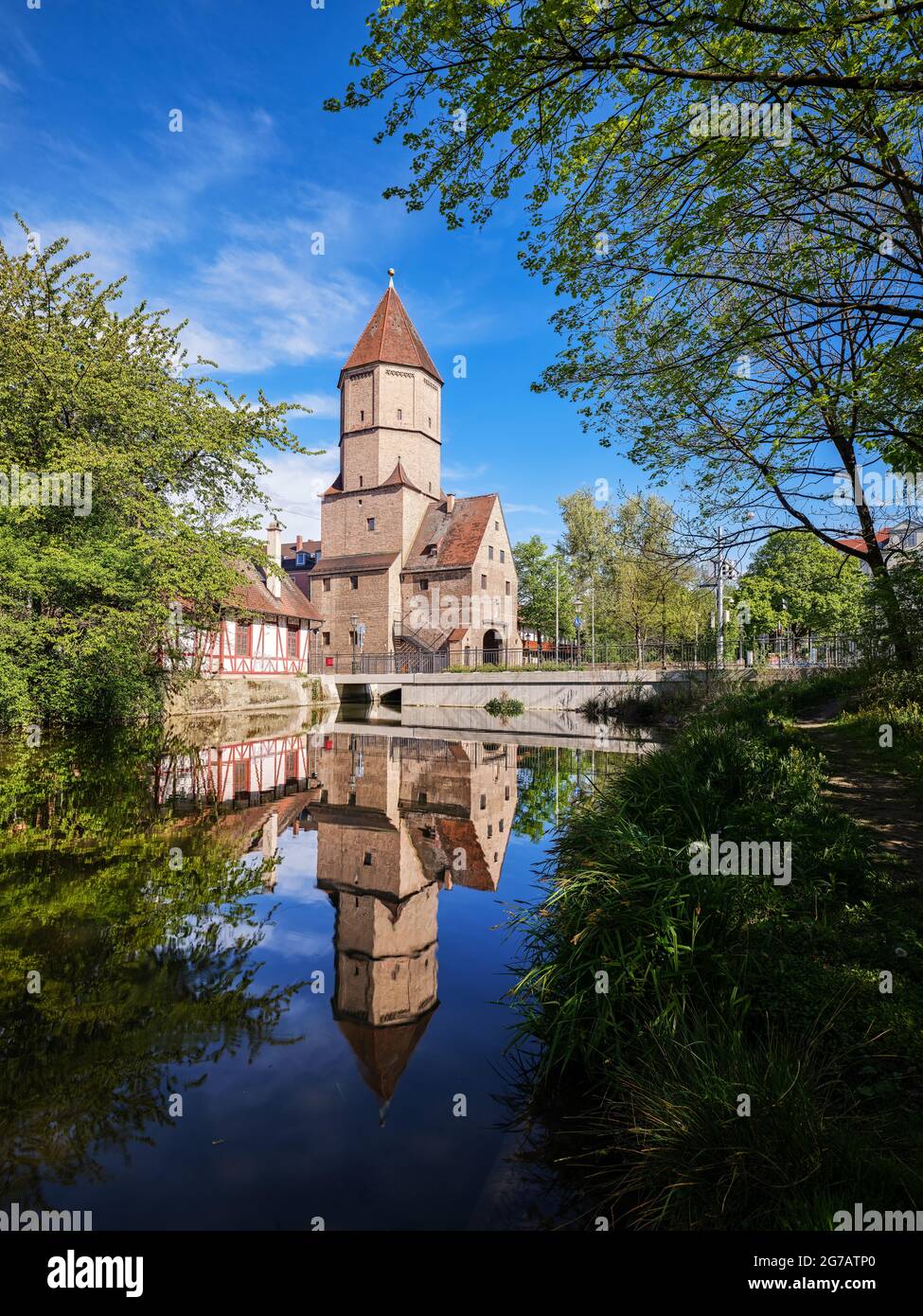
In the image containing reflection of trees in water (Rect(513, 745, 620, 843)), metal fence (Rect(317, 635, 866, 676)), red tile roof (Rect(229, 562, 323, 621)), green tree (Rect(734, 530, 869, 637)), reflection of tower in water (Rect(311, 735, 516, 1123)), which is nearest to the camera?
reflection of tower in water (Rect(311, 735, 516, 1123))

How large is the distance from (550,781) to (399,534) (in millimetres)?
34798

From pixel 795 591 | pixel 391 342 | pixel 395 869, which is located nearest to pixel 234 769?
pixel 395 869

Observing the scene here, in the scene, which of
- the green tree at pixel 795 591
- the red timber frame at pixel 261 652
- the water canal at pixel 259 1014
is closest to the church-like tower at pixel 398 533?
the red timber frame at pixel 261 652

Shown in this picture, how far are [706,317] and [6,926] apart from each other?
10168 mm

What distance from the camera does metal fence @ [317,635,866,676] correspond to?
24031 millimetres

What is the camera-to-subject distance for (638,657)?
2988 centimetres

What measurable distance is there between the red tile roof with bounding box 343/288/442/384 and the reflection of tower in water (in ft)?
126

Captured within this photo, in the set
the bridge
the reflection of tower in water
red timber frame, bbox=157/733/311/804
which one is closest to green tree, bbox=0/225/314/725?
red timber frame, bbox=157/733/311/804

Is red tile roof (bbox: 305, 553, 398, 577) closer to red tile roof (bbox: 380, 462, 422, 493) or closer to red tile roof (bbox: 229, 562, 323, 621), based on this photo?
red tile roof (bbox: 229, 562, 323, 621)

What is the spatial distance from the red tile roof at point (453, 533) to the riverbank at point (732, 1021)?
38181 millimetres

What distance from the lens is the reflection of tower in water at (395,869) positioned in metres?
4.26

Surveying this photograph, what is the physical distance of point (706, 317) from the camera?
825cm

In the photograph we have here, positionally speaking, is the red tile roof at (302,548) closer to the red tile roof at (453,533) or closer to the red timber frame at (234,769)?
the red tile roof at (453,533)

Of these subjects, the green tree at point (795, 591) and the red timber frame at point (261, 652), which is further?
the green tree at point (795, 591)
